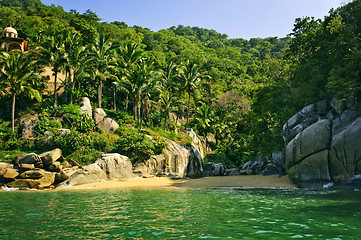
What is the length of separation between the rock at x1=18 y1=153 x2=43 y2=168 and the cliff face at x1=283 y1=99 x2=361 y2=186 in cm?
1938

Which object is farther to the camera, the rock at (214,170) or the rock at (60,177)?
the rock at (214,170)

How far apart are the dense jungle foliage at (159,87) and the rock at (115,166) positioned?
2.06 meters

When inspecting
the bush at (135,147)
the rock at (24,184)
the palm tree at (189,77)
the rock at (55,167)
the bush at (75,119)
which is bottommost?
the rock at (24,184)

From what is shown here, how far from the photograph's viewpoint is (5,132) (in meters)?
27.6

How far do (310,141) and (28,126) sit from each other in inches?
1027

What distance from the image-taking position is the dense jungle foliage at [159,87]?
73.1 ft

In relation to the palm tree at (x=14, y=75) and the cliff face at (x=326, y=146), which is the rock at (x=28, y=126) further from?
the cliff face at (x=326, y=146)

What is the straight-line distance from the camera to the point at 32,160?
2197 cm

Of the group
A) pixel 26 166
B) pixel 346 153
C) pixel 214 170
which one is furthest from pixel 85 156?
pixel 346 153

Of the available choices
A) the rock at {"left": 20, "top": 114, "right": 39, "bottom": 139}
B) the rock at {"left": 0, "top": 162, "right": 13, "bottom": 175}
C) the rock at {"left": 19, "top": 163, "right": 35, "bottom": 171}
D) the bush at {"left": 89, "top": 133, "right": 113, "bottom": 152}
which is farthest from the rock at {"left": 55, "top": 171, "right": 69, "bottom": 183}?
the rock at {"left": 20, "top": 114, "right": 39, "bottom": 139}

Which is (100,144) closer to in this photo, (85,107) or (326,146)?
(85,107)

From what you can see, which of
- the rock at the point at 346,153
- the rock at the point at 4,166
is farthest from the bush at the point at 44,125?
the rock at the point at 346,153

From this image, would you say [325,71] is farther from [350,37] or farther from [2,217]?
[2,217]

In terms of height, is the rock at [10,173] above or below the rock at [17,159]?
below
